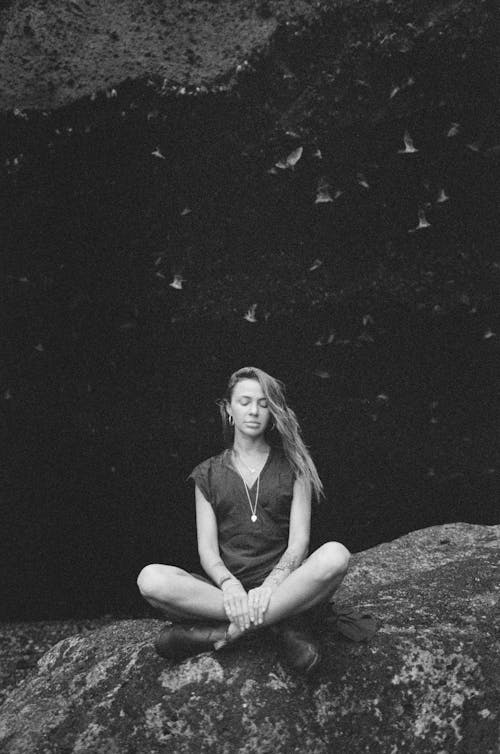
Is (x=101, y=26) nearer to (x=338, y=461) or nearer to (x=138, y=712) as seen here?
(x=338, y=461)

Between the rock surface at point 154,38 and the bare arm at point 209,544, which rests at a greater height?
the rock surface at point 154,38

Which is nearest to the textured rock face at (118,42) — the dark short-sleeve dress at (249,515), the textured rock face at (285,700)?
the dark short-sleeve dress at (249,515)

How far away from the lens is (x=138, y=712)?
8.65ft

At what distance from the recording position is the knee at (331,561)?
260 cm

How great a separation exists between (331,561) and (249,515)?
0.46 metres

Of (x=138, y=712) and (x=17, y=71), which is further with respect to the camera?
A: (x=17, y=71)

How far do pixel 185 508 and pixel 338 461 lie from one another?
976 mm

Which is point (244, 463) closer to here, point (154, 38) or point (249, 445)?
point (249, 445)

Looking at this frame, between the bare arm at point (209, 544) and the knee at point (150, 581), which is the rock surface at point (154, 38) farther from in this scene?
the knee at point (150, 581)

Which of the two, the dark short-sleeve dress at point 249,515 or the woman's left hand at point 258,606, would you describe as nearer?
the woman's left hand at point 258,606

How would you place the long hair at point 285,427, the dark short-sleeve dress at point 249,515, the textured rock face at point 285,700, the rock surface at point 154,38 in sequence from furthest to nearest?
the rock surface at point 154,38
the long hair at point 285,427
the dark short-sleeve dress at point 249,515
the textured rock face at point 285,700

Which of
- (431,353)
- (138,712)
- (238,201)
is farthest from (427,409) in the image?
(138,712)

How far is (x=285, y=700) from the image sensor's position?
8.52ft

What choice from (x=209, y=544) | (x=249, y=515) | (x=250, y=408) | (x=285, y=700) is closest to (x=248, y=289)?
(x=250, y=408)
